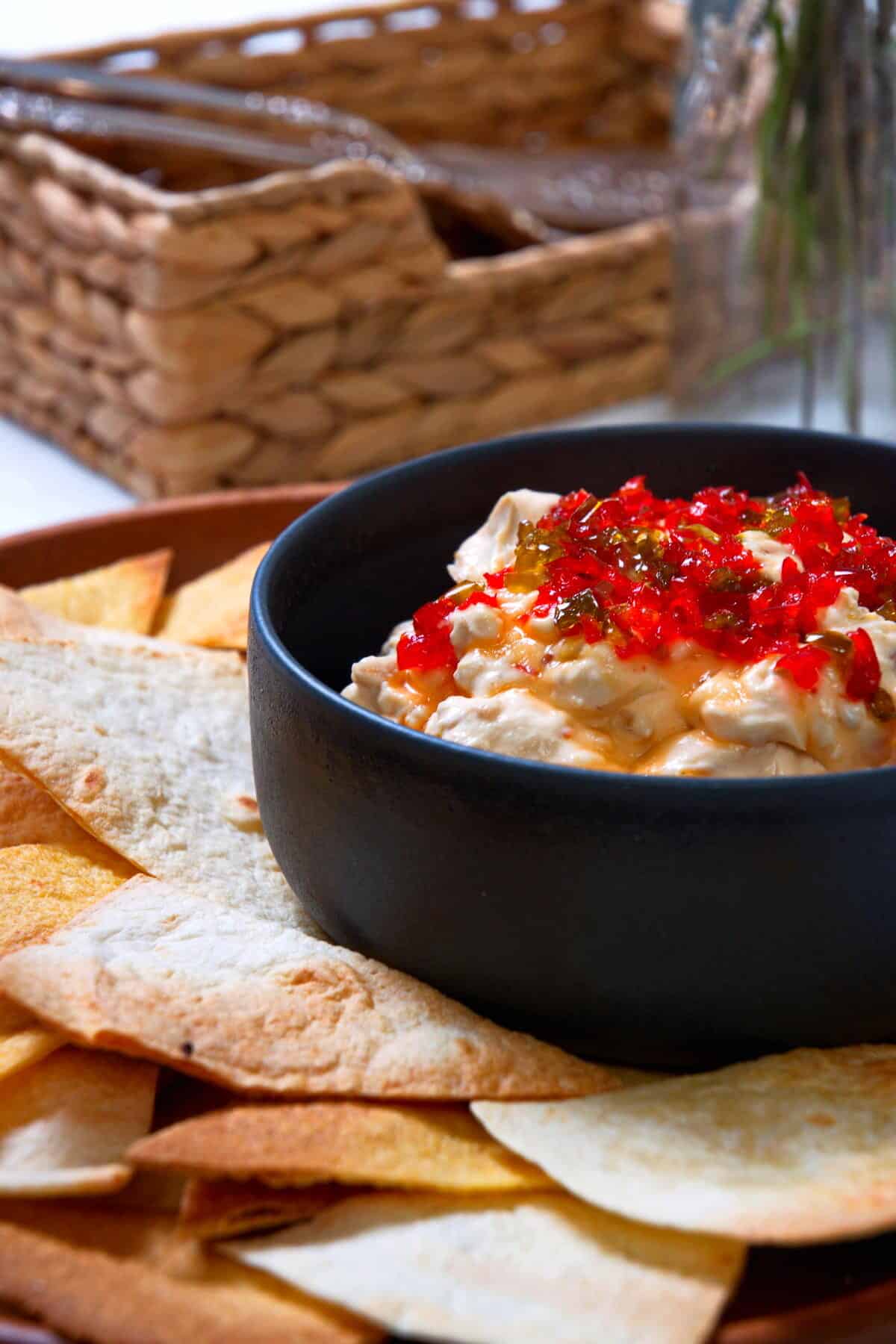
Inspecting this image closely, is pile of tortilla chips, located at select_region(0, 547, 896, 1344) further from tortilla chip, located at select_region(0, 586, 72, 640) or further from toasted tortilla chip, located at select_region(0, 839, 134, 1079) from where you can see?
tortilla chip, located at select_region(0, 586, 72, 640)

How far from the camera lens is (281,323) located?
2.70 metres

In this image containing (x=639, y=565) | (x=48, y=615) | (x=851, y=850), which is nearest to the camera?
(x=851, y=850)

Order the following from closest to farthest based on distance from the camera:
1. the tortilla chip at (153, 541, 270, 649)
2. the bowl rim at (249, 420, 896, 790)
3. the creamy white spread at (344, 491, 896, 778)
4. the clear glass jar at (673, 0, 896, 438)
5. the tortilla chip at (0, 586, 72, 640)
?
the bowl rim at (249, 420, 896, 790)
the creamy white spread at (344, 491, 896, 778)
the tortilla chip at (0, 586, 72, 640)
the tortilla chip at (153, 541, 270, 649)
the clear glass jar at (673, 0, 896, 438)

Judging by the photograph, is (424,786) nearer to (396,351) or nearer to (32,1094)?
(32,1094)

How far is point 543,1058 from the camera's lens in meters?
1.17

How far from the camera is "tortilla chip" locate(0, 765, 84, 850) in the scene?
4.83 ft

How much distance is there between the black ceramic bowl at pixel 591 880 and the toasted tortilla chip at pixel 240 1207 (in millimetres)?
220

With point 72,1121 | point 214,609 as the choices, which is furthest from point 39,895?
point 214,609

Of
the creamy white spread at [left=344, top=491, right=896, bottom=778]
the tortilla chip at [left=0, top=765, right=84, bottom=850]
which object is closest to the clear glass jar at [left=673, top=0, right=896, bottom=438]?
the creamy white spread at [left=344, top=491, right=896, bottom=778]

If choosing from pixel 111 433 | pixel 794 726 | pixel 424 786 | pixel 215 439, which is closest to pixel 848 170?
pixel 215 439

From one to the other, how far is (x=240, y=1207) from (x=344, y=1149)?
77 millimetres

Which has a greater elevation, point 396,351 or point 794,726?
point 794,726

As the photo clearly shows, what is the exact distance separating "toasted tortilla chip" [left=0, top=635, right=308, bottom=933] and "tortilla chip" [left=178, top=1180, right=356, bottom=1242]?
34 centimetres

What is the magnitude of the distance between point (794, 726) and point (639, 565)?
9.2 inches
